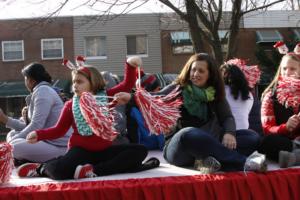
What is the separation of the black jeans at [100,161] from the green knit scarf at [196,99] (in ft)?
1.49

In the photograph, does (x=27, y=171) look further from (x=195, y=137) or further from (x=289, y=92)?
(x=289, y=92)

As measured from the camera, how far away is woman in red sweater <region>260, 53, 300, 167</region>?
3168mm

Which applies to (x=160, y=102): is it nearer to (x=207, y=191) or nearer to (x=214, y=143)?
(x=214, y=143)

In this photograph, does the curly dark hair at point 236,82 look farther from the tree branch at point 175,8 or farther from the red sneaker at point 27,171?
the tree branch at point 175,8

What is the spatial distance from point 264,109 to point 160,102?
1.09m

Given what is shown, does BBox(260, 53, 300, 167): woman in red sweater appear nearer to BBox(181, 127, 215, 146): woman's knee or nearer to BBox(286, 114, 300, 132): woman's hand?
BBox(286, 114, 300, 132): woman's hand

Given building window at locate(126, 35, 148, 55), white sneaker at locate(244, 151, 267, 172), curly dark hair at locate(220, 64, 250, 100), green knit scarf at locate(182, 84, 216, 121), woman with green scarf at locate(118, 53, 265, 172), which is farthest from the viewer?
building window at locate(126, 35, 148, 55)

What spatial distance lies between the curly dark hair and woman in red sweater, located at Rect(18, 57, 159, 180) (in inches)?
41.3

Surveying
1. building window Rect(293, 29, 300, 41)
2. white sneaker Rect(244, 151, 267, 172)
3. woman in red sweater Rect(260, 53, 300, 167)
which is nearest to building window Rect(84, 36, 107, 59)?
building window Rect(293, 29, 300, 41)

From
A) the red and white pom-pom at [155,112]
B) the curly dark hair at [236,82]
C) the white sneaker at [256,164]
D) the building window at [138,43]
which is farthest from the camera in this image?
the building window at [138,43]

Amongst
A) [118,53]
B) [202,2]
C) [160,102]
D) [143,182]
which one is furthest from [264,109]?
[118,53]

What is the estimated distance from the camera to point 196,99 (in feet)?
10.5

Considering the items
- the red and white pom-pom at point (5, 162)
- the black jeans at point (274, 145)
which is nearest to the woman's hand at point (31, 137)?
the red and white pom-pom at point (5, 162)

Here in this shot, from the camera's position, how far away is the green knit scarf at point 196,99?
3.20 meters
